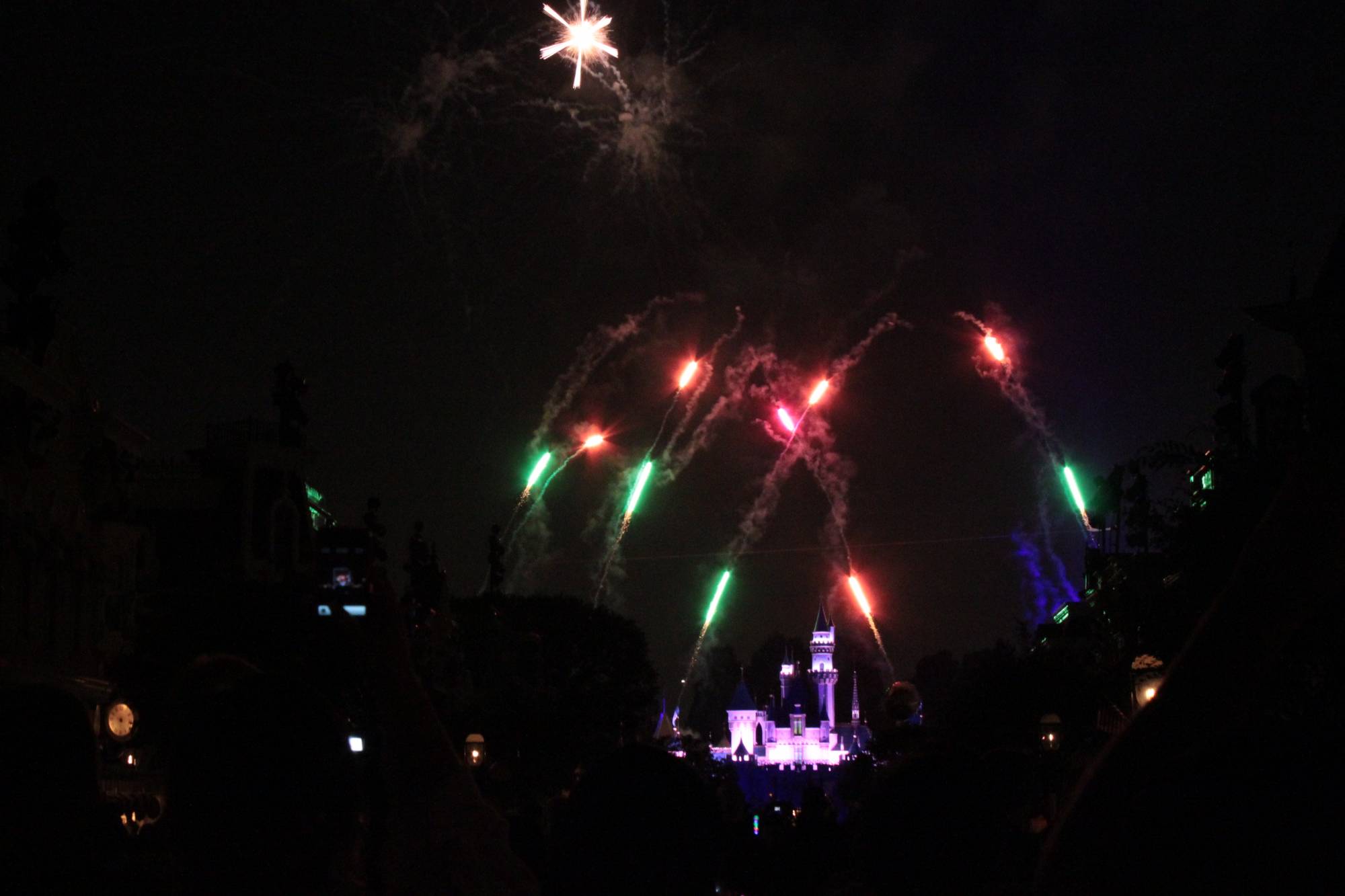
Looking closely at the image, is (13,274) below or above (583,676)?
above

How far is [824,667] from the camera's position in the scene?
7215 inches

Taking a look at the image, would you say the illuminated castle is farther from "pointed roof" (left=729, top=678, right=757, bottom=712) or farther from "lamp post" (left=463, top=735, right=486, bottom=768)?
"lamp post" (left=463, top=735, right=486, bottom=768)

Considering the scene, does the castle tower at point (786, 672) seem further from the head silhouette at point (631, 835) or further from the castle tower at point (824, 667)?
the head silhouette at point (631, 835)

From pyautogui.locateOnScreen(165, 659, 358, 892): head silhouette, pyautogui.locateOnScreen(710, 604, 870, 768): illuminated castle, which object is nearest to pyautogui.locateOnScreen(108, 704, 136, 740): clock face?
pyautogui.locateOnScreen(165, 659, 358, 892): head silhouette

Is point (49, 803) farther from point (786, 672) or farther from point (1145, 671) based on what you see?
point (786, 672)

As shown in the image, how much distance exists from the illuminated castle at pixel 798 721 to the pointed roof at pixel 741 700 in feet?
0.28

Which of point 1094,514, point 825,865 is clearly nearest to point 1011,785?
point 825,865

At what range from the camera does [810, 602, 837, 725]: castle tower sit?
181125 millimetres

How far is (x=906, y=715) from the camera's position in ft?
41.4

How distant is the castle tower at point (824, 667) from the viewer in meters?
181

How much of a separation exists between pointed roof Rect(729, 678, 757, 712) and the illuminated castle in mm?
84

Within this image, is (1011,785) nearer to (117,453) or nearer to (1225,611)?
(1225,611)

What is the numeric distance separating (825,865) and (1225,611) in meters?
11.6

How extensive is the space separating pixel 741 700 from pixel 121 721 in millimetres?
160156
